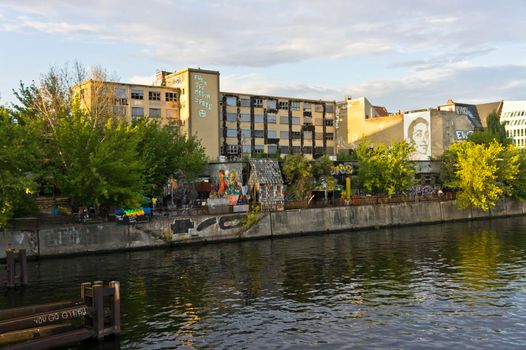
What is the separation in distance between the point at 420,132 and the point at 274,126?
106 ft

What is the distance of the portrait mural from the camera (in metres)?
111

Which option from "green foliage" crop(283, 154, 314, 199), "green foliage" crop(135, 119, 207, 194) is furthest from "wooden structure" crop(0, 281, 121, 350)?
"green foliage" crop(283, 154, 314, 199)

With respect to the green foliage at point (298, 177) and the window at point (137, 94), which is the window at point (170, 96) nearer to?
the window at point (137, 94)

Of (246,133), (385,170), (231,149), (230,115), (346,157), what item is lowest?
(385,170)

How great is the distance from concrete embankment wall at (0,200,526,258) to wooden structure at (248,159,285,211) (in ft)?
6.47

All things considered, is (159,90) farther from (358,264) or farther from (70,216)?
(358,264)

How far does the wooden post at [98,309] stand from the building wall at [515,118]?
175585 millimetres

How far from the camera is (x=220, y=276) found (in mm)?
36969

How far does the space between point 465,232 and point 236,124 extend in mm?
61525

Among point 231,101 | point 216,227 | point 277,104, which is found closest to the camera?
point 216,227

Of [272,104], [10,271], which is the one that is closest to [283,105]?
[272,104]

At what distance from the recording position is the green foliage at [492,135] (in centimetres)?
10014

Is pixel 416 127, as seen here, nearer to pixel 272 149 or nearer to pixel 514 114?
pixel 272 149

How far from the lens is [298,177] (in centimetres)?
6944
